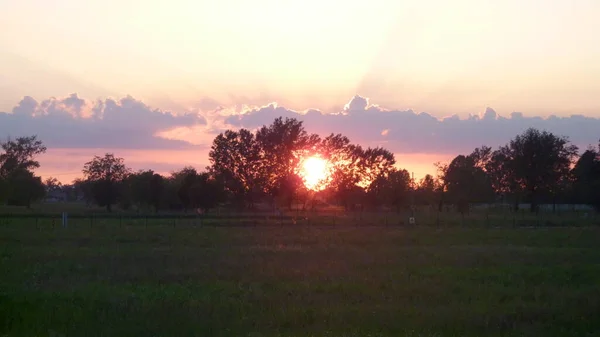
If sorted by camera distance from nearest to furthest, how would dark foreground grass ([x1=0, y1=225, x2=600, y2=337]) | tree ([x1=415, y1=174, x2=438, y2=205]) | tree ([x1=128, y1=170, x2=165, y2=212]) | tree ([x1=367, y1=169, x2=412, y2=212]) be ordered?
dark foreground grass ([x1=0, y1=225, x2=600, y2=337]) < tree ([x1=128, y1=170, x2=165, y2=212]) < tree ([x1=367, y1=169, x2=412, y2=212]) < tree ([x1=415, y1=174, x2=438, y2=205])

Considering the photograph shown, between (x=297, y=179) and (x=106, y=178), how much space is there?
1427 inches

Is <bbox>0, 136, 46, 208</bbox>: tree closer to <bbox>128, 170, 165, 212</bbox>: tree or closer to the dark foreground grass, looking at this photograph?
<bbox>128, 170, 165, 212</bbox>: tree

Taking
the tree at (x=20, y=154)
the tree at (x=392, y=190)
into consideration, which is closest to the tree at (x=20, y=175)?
the tree at (x=20, y=154)

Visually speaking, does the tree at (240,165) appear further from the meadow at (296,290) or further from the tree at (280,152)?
the meadow at (296,290)

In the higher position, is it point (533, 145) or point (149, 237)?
point (533, 145)

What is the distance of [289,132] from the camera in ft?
358

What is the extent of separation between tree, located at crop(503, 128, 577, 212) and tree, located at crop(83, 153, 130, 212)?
70919mm

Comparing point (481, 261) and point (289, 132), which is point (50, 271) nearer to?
point (481, 261)

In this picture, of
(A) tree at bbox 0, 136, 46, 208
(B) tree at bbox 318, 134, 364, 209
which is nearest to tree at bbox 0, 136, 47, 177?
(A) tree at bbox 0, 136, 46, 208

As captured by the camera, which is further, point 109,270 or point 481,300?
point 109,270

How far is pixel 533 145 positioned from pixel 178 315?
96052 mm

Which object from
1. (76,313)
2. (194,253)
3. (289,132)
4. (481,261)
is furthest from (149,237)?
(289,132)

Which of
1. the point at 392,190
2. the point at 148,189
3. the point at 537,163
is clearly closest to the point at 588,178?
the point at 537,163

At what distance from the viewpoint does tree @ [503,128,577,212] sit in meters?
101
